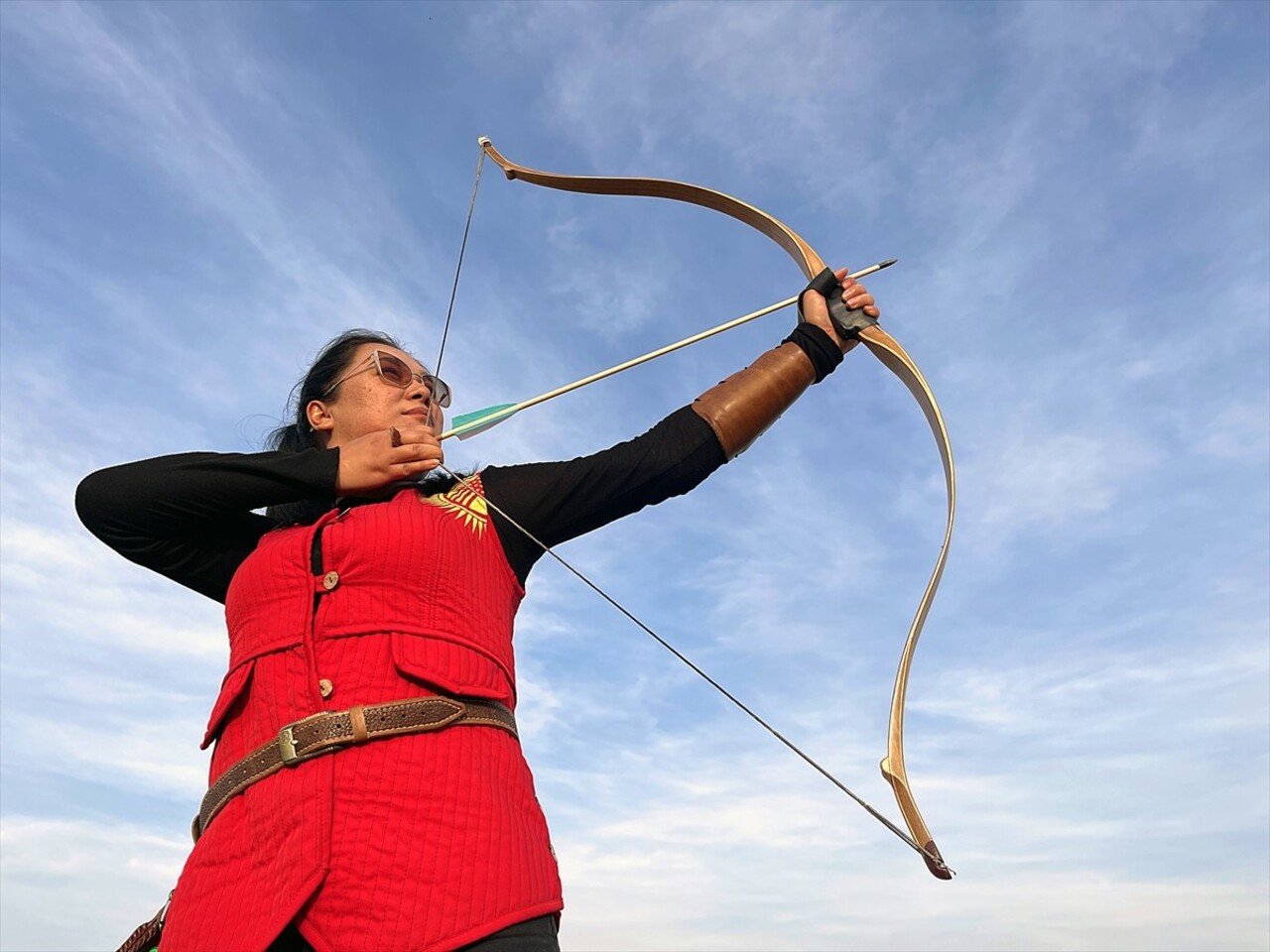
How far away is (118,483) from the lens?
2.11 m

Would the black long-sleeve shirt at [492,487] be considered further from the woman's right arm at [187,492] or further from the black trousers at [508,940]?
the black trousers at [508,940]

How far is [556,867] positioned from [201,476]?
0.96 meters

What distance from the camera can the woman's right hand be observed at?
206 centimetres

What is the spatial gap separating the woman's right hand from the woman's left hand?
0.88m

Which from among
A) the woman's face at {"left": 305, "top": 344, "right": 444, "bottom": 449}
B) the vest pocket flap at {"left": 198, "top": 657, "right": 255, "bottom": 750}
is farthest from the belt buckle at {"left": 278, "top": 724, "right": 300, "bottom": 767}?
Answer: the woman's face at {"left": 305, "top": 344, "right": 444, "bottom": 449}

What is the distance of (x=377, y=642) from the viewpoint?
1848mm

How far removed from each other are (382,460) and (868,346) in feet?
4.06

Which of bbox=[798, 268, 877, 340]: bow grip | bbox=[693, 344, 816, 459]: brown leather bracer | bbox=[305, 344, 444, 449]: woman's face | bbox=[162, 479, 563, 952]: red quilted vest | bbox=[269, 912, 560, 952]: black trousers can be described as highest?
bbox=[798, 268, 877, 340]: bow grip

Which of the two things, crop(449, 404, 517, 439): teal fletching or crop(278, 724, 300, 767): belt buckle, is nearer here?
crop(278, 724, 300, 767): belt buckle

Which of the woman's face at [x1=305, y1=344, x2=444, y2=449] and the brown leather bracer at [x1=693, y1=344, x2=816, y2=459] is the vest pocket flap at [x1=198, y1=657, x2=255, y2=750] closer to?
the woman's face at [x1=305, y1=344, x2=444, y2=449]

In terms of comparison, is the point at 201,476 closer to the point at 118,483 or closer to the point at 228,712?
the point at 118,483

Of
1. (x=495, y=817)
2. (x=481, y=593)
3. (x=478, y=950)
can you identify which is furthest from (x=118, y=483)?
(x=478, y=950)

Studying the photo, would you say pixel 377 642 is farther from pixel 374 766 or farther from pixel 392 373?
pixel 392 373

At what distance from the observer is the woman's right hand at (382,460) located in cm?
206
